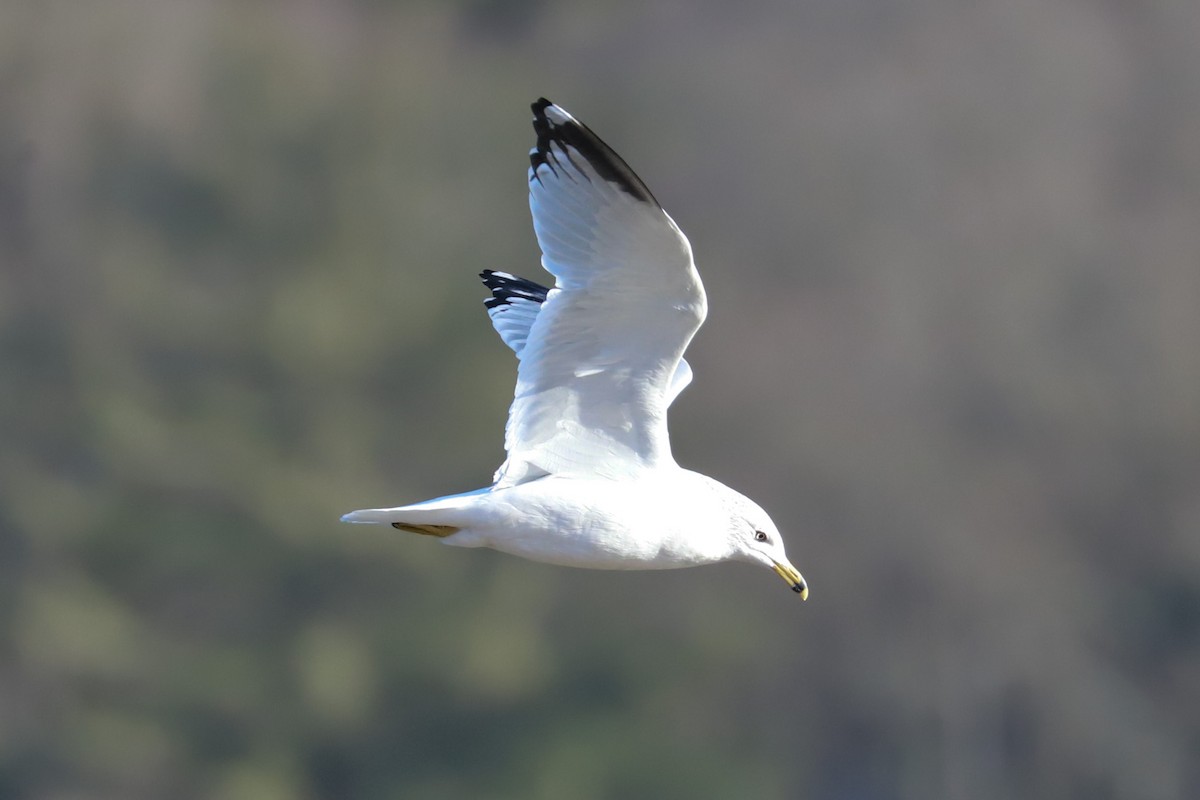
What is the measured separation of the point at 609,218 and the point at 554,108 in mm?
278

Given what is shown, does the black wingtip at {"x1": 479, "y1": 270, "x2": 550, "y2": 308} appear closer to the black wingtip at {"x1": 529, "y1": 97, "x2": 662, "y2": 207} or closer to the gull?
the gull

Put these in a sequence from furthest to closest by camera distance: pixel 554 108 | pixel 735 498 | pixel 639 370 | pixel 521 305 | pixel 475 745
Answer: pixel 475 745
pixel 521 305
pixel 735 498
pixel 639 370
pixel 554 108

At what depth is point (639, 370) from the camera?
167 inches

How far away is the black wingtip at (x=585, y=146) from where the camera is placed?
3969 millimetres

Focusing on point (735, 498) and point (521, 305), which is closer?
point (735, 498)

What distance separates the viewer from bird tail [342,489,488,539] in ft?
13.5

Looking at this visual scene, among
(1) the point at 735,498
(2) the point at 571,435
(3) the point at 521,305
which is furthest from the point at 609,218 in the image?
(3) the point at 521,305

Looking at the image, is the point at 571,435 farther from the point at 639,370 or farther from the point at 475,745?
the point at 475,745

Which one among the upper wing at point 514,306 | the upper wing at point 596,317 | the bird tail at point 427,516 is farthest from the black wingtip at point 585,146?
the upper wing at point 514,306

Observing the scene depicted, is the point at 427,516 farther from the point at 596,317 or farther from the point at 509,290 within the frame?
the point at 509,290

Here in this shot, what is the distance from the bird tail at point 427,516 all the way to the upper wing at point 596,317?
194 millimetres

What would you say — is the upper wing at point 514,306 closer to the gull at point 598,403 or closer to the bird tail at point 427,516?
the gull at point 598,403

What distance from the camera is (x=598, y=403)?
4.33 metres

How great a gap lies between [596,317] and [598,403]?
255 mm
